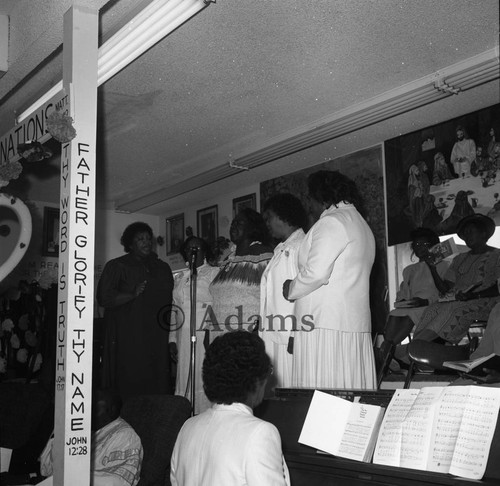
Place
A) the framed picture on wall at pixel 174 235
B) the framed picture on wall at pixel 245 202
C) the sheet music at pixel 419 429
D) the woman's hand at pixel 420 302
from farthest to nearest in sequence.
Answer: the framed picture on wall at pixel 245 202
the woman's hand at pixel 420 302
the framed picture on wall at pixel 174 235
the sheet music at pixel 419 429

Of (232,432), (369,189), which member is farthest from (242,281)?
(232,432)

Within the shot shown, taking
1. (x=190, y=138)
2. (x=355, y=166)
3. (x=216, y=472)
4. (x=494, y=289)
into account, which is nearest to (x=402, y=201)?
(x=355, y=166)

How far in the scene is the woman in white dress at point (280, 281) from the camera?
3.33 meters

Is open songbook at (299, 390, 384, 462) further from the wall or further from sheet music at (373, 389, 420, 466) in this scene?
the wall

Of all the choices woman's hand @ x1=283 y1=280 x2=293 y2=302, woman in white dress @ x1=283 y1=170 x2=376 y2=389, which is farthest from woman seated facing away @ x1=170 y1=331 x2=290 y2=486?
woman's hand @ x1=283 y1=280 x2=293 y2=302

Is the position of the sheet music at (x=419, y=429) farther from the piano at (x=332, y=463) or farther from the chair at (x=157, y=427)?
the chair at (x=157, y=427)

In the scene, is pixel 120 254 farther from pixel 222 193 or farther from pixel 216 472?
pixel 216 472

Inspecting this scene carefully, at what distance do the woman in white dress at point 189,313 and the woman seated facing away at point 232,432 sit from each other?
6.65 ft

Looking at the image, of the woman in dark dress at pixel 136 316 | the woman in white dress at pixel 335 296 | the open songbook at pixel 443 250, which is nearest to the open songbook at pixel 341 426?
the woman in white dress at pixel 335 296

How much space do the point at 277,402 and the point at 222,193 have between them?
278cm

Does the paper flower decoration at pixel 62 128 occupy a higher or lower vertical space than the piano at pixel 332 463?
higher

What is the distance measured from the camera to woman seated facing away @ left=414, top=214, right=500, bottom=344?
151 inches

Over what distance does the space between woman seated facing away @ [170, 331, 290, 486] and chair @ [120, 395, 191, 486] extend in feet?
2.29

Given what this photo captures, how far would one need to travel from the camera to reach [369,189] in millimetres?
5039
